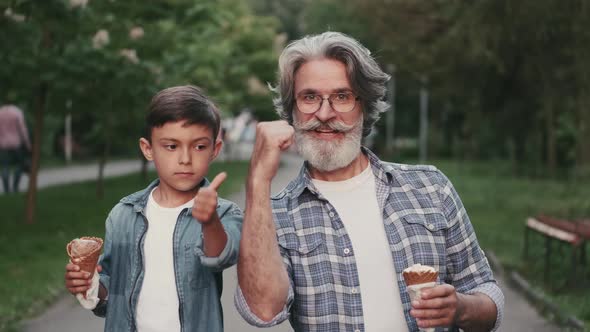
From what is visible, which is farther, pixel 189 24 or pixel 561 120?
pixel 561 120

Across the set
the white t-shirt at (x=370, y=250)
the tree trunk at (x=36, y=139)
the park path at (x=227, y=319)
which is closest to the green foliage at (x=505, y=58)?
the white t-shirt at (x=370, y=250)

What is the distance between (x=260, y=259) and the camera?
316cm

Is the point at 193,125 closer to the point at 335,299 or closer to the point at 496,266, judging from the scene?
the point at 335,299

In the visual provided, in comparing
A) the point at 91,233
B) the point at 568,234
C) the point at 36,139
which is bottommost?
the point at 91,233

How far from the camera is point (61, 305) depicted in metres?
8.82

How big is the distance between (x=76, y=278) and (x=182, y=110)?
0.68m

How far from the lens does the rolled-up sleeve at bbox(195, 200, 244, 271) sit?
10.8 ft

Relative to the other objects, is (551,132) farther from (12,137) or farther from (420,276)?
(420,276)

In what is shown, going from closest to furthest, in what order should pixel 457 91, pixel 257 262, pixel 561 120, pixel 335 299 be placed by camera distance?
pixel 257 262, pixel 335 299, pixel 457 91, pixel 561 120

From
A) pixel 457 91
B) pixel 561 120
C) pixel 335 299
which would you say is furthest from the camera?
pixel 561 120

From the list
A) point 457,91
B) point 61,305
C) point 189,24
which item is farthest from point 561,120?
point 61,305

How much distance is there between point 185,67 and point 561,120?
790 inches

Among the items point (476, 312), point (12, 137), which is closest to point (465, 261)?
point (476, 312)

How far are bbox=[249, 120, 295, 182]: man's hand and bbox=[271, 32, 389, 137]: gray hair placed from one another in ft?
1.74
